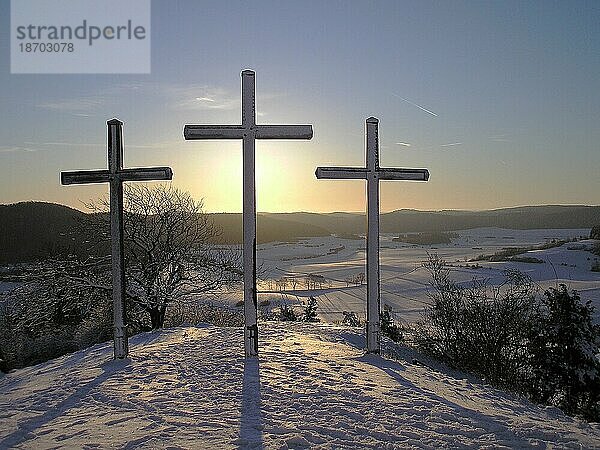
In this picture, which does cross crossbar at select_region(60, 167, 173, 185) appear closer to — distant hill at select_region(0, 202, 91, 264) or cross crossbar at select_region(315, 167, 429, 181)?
cross crossbar at select_region(315, 167, 429, 181)

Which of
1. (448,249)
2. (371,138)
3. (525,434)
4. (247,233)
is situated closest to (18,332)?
(247,233)

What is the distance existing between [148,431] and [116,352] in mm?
3736

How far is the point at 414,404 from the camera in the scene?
21.6 feet

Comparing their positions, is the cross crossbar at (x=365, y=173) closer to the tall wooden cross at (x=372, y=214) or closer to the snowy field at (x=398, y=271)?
the tall wooden cross at (x=372, y=214)

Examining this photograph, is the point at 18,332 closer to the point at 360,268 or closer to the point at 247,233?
the point at 247,233

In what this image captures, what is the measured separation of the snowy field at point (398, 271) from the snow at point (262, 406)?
10607mm

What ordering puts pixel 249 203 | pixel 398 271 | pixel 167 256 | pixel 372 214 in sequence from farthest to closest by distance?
pixel 398 271, pixel 167 256, pixel 372 214, pixel 249 203

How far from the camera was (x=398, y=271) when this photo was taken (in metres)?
57.9

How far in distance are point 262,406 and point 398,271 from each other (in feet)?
173

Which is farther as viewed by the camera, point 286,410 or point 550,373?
point 550,373

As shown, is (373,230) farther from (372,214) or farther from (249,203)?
(249,203)

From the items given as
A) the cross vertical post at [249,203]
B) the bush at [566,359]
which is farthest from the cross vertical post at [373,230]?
the bush at [566,359]

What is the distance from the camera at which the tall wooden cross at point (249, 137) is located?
868cm

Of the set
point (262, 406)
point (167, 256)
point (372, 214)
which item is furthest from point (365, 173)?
point (167, 256)
